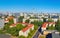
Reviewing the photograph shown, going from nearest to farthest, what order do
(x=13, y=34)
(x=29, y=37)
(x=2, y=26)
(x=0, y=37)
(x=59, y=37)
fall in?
1. (x=59, y=37)
2. (x=0, y=37)
3. (x=29, y=37)
4. (x=13, y=34)
5. (x=2, y=26)

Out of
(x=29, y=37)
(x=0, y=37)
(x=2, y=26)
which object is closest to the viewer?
(x=0, y=37)

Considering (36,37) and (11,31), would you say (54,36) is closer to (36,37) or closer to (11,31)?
(36,37)

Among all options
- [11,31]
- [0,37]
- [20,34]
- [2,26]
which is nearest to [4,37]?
[0,37]

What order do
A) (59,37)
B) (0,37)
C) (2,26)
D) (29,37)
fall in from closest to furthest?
(59,37)
(0,37)
(29,37)
(2,26)

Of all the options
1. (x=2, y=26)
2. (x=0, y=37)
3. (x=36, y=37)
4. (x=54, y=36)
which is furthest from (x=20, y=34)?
(x=2, y=26)

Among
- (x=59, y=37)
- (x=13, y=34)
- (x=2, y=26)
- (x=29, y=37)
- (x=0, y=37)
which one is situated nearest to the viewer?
(x=59, y=37)

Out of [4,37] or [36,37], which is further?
[36,37]

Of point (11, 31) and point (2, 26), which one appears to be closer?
point (11, 31)

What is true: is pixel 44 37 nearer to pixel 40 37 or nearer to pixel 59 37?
pixel 40 37
